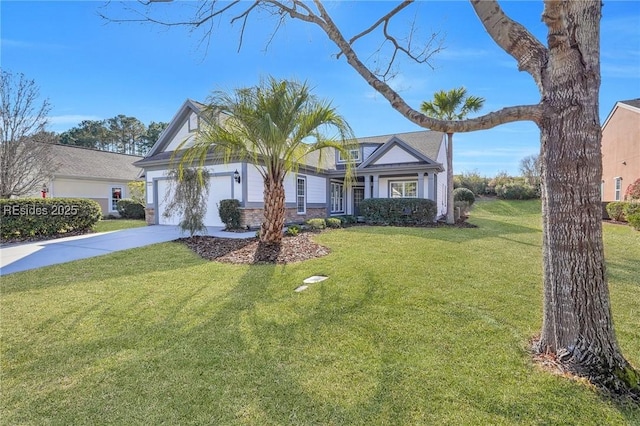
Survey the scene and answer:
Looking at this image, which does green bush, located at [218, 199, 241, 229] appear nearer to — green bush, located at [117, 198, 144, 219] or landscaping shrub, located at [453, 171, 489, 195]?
green bush, located at [117, 198, 144, 219]

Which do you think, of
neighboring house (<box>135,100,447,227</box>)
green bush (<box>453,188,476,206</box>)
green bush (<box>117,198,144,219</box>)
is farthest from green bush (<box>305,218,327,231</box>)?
green bush (<box>453,188,476,206</box>)

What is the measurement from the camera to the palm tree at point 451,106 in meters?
15.7

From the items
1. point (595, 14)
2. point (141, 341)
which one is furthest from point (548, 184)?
point (141, 341)

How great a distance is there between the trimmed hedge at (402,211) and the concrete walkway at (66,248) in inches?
371

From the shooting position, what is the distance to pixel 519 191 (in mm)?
28172

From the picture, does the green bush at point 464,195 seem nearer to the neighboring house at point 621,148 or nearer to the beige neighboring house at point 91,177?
the neighboring house at point 621,148

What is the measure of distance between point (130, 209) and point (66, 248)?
13.3 metres

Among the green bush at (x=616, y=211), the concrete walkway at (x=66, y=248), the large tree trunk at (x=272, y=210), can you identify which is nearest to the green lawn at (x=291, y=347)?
the concrete walkway at (x=66, y=248)

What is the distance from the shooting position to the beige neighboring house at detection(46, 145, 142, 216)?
19969mm

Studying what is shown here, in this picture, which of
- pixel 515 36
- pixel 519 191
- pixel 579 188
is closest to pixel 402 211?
pixel 515 36

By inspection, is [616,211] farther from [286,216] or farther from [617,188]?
[286,216]

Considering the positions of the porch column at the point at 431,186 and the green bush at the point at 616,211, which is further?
the porch column at the point at 431,186

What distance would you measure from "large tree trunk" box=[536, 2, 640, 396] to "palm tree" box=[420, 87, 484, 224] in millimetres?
13459

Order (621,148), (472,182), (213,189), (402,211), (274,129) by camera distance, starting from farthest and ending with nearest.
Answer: (472,182)
(621,148)
(402,211)
(213,189)
(274,129)
